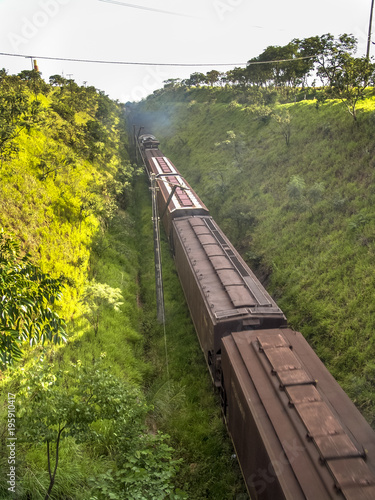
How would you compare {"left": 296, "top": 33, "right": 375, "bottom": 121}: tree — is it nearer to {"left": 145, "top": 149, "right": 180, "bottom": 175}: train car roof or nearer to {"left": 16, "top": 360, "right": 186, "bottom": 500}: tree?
{"left": 145, "top": 149, "right": 180, "bottom": 175}: train car roof

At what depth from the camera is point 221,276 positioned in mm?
11164

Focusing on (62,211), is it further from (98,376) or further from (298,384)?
(298,384)

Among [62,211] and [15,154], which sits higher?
[15,154]

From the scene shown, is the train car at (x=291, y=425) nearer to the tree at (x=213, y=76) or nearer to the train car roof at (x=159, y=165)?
the train car roof at (x=159, y=165)

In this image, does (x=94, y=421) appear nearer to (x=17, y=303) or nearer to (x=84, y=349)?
(x=17, y=303)

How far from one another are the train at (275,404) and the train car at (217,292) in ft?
0.11

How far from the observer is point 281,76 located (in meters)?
40.5

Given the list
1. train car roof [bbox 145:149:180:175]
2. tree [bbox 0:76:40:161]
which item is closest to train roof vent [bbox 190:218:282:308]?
tree [bbox 0:76:40:161]

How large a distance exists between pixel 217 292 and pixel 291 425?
503cm

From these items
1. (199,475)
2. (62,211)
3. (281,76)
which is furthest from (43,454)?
(281,76)

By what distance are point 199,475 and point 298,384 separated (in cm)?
394

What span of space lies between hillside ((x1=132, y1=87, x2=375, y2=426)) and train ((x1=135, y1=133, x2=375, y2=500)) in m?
3.61

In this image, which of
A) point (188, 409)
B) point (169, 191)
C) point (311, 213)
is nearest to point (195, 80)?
point (169, 191)

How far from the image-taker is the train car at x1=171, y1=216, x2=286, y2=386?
8.99 m
